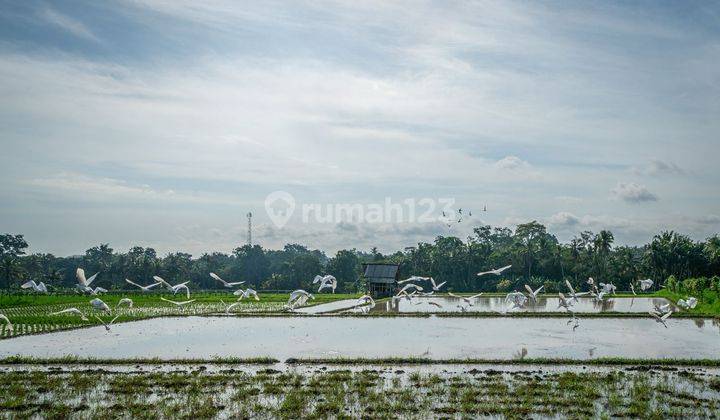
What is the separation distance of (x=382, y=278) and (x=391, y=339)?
1081 inches

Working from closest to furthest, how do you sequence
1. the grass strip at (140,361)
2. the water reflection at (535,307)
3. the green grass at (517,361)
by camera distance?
the green grass at (517,361) < the grass strip at (140,361) < the water reflection at (535,307)

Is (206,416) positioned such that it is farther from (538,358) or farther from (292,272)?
(292,272)

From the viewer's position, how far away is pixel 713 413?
11.5 meters

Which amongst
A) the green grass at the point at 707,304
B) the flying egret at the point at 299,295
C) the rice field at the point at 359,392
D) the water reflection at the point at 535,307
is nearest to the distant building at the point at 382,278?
the water reflection at the point at 535,307

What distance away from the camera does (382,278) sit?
164 feet

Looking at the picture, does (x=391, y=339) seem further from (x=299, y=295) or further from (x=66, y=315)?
(x=66, y=315)

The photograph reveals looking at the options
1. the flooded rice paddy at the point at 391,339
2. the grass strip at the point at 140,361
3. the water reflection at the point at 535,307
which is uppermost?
the grass strip at the point at 140,361

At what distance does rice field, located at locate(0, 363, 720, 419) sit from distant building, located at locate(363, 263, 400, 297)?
33.1 metres

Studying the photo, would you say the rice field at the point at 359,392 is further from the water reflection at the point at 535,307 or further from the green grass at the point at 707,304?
the green grass at the point at 707,304

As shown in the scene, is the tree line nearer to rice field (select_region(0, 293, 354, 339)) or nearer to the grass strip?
rice field (select_region(0, 293, 354, 339))

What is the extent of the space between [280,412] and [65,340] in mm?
14741

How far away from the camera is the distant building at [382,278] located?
4972 centimetres

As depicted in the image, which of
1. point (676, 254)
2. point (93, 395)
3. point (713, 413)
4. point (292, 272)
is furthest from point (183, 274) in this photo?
point (713, 413)

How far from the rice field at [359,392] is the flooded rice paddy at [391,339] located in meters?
2.65
